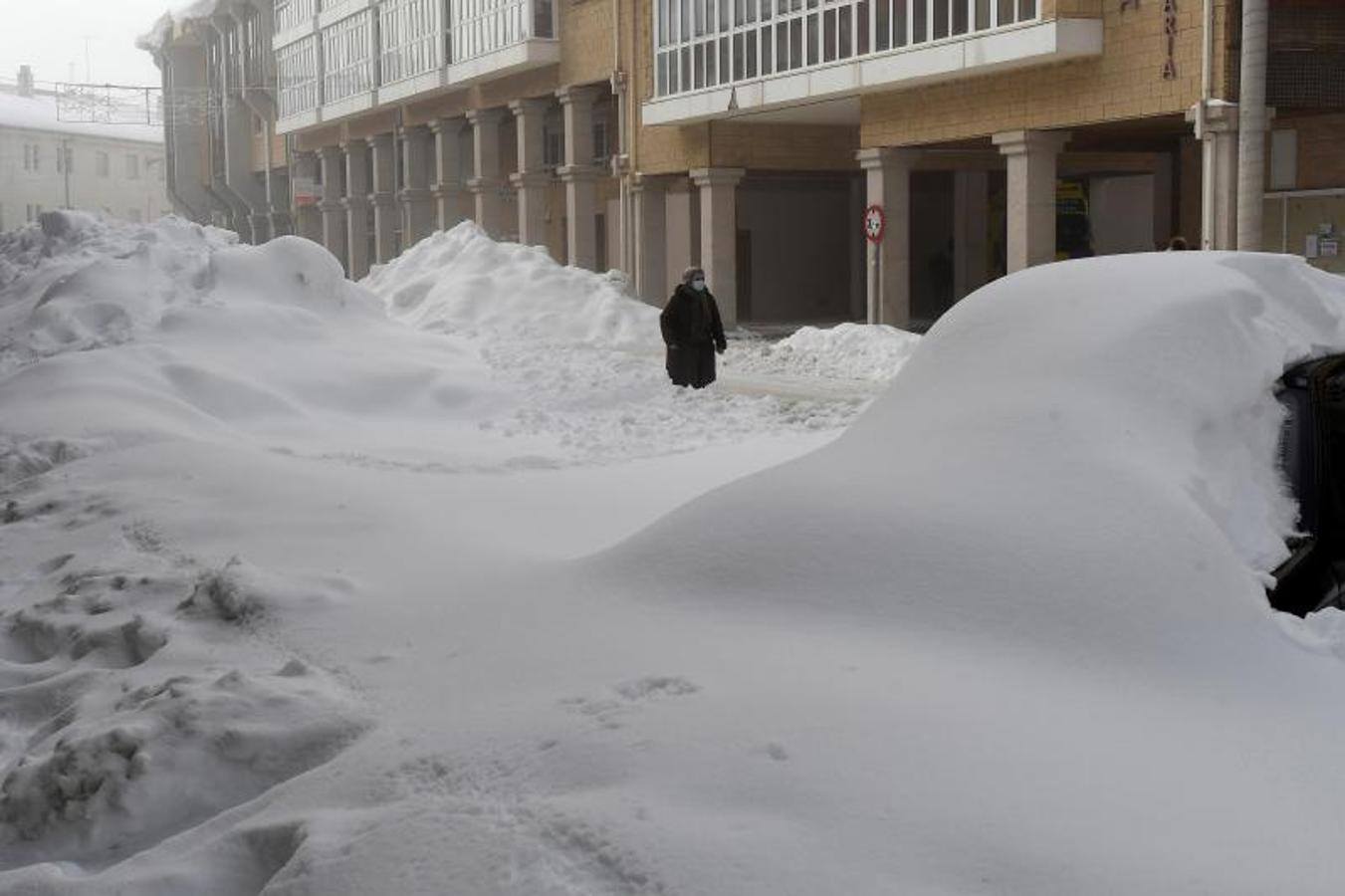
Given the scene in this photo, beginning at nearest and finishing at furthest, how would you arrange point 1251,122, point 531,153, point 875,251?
point 1251,122
point 875,251
point 531,153

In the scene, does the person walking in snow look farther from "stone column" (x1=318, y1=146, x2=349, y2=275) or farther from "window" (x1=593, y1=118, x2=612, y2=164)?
"stone column" (x1=318, y1=146, x2=349, y2=275)

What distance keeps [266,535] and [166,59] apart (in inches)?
2606

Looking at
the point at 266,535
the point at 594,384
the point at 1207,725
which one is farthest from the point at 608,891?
the point at 594,384

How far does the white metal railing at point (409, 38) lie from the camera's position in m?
40.7

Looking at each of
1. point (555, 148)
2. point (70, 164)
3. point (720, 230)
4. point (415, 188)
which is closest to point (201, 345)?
point (720, 230)

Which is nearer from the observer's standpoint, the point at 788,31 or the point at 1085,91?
the point at 1085,91

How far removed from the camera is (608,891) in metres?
3.59

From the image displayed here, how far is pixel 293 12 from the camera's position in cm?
5375

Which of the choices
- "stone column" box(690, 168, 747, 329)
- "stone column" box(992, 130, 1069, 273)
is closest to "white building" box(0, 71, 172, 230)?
"stone column" box(690, 168, 747, 329)

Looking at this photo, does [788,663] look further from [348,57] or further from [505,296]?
[348,57]

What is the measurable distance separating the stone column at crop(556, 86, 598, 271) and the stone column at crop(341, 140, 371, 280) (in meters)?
15.6

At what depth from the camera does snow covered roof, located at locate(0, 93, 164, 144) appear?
79.6 meters

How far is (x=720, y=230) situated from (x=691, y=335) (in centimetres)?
1490

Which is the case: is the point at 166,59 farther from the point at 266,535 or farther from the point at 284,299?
the point at 266,535
